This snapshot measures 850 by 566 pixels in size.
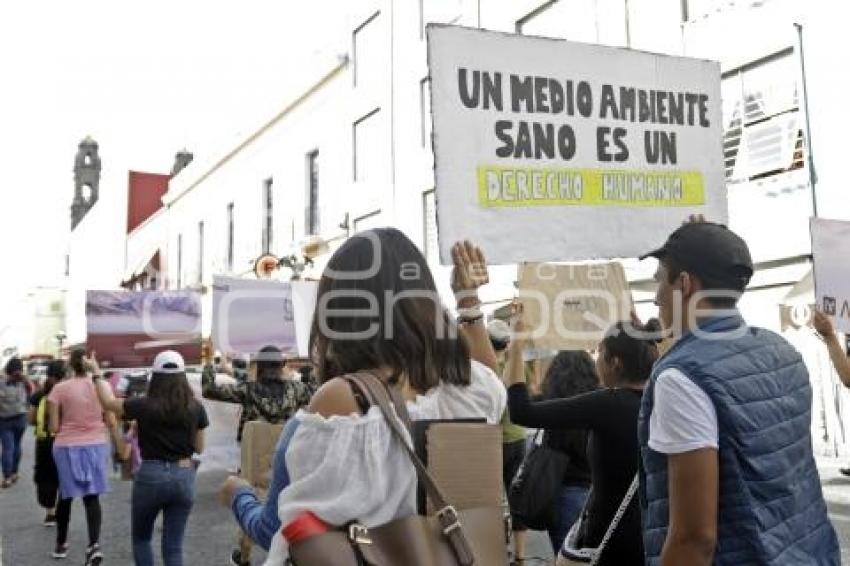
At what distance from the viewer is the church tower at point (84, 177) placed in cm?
7600

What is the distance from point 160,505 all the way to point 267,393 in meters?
1.18

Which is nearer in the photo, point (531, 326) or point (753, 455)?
point (753, 455)

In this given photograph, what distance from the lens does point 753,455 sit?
2.07 m

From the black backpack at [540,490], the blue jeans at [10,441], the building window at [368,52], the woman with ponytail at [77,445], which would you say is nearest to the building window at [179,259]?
the building window at [368,52]

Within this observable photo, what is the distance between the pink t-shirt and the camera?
7.11 meters

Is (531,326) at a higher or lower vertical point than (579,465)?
higher

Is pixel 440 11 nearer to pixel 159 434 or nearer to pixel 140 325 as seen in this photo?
pixel 140 325

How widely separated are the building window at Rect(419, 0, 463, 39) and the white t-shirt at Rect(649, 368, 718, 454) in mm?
17878

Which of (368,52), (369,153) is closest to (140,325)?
(369,153)

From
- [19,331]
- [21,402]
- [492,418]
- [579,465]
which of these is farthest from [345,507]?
[19,331]

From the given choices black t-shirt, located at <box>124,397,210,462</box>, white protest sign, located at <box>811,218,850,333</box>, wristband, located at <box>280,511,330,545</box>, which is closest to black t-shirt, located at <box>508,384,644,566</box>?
wristband, located at <box>280,511,330,545</box>

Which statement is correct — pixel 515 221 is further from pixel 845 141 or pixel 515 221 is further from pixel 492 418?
pixel 845 141

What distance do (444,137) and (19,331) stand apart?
267 feet

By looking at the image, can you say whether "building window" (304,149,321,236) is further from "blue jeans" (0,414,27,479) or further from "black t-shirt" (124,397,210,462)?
"black t-shirt" (124,397,210,462)
